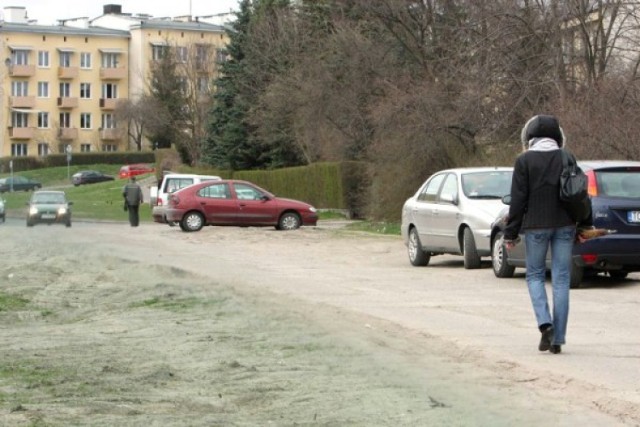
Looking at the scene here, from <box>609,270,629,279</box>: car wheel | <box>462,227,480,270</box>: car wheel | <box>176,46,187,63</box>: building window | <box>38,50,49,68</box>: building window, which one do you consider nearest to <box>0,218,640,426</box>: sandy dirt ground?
<box>609,270,629,279</box>: car wheel

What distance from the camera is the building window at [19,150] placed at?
129m

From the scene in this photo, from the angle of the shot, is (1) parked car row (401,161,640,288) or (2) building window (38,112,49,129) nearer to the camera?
(1) parked car row (401,161,640,288)

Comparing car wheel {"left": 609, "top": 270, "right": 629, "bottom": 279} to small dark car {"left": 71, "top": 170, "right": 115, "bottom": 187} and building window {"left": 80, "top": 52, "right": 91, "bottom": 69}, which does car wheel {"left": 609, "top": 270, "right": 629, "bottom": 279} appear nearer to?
small dark car {"left": 71, "top": 170, "right": 115, "bottom": 187}

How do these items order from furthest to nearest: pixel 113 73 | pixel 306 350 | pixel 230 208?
pixel 113 73
pixel 230 208
pixel 306 350

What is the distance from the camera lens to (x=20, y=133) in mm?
127500

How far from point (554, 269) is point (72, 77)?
123 meters

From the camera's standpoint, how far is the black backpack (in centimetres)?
1070

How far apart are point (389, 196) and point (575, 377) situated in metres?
31.4

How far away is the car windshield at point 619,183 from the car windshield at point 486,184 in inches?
163

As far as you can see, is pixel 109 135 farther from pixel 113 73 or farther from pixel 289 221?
pixel 289 221

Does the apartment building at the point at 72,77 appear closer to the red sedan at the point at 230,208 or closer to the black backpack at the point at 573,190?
the red sedan at the point at 230,208

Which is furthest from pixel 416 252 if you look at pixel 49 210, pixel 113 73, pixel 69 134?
pixel 113 73

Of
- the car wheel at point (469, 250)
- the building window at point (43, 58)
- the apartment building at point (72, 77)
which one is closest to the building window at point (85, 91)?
the apartment building at point (72, 77)

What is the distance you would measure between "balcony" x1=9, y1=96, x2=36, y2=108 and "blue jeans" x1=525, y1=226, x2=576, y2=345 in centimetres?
12106
